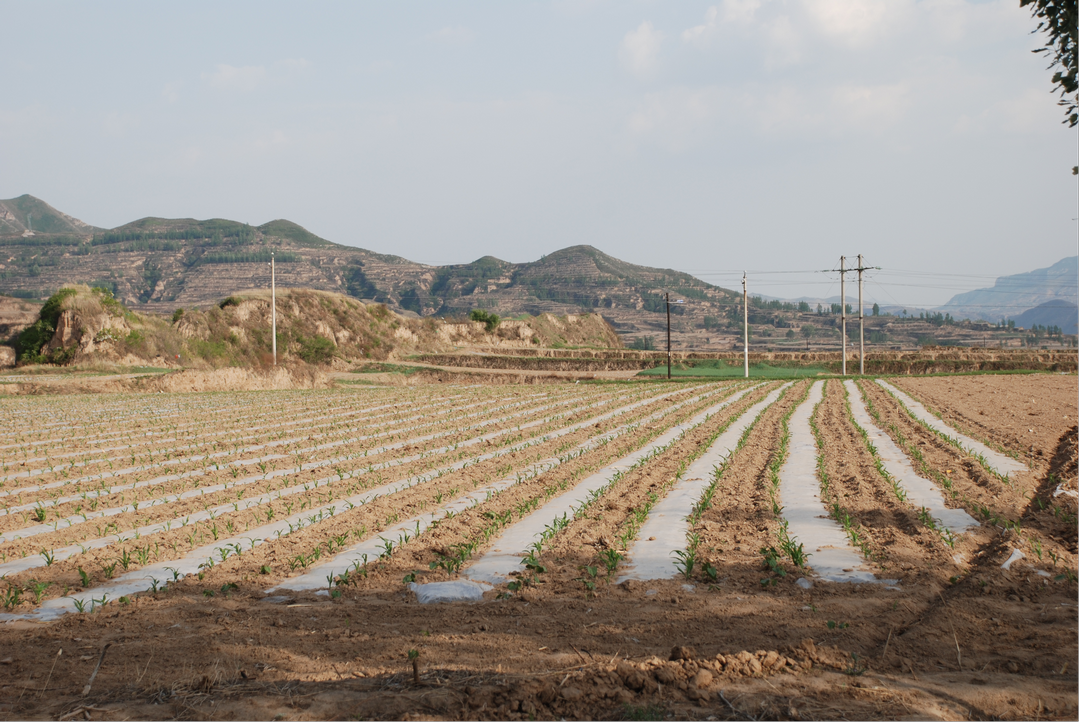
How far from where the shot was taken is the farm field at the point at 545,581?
3537 millimetres

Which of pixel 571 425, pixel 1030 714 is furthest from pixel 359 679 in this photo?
pixel 571 425

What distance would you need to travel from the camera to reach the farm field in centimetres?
354

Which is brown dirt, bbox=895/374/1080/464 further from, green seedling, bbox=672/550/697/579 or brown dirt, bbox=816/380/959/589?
green seedling, bbox=672/550/697/579

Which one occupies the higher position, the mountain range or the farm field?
the mountain range

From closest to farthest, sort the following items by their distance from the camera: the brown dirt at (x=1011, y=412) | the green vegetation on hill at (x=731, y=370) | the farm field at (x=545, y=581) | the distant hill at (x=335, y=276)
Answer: the farm field at (x=545, y=581)
the brown dirt at (x=1011, y=412)
the green vegetation on hill at (x=731, y=370)
the distant hill at (x=335, y=276)

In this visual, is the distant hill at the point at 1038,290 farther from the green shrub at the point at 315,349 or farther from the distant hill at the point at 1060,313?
the green shrub at the point at 315,349

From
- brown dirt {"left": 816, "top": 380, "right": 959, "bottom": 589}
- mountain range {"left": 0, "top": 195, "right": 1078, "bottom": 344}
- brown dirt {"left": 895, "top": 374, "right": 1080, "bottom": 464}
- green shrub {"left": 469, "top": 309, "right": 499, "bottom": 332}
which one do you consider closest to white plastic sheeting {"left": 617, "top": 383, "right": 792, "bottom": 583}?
brown dirt {"left": 816, "top": 380, "right": 959, "bottom": 589}

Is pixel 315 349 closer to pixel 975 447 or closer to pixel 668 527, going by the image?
pixel 975 447

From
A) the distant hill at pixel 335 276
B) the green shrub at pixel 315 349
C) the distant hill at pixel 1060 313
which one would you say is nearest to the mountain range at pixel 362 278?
the distant hill at pixel 335 276

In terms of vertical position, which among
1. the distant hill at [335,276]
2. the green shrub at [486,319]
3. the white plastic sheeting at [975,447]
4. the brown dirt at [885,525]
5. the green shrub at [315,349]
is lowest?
the brown dirt at [885,525]

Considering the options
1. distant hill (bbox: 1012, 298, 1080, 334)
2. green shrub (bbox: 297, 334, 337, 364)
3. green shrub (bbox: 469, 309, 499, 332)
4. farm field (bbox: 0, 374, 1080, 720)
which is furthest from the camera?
green shrub (bbox: 469, 309, 499, 332)

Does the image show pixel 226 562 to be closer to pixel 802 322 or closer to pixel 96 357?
pixel 96 357

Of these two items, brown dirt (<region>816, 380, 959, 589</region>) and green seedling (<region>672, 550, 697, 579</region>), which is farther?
green seedling (<region>672, 550, 697, 579</region>)

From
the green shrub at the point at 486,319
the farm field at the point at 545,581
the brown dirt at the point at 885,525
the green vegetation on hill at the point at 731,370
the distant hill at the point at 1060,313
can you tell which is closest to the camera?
the distant hill at the point at 1060,313
